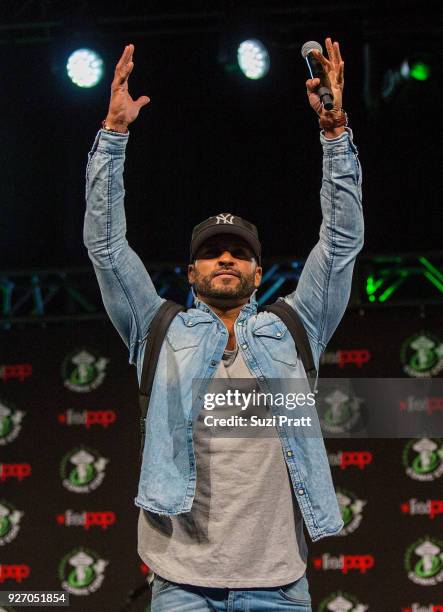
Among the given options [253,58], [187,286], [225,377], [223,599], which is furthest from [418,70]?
[223,599]

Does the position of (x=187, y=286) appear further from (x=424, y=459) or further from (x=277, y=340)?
(x=277, y=340)

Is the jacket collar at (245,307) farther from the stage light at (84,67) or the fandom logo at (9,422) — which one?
the fandom logo at (9,422)

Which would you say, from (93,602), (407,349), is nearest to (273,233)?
(407,349)

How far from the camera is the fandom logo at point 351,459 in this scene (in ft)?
21.2

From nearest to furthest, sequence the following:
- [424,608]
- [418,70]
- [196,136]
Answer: [418,70] → [424,608] → [196,136]

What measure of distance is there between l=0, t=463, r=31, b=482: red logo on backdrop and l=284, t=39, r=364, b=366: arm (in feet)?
14.2

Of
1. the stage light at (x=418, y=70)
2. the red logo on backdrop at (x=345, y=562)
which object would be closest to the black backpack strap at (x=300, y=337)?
the stage light at (x=418, y=70)

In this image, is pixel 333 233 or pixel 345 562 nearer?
pixel 333 233

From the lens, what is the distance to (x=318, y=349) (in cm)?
293

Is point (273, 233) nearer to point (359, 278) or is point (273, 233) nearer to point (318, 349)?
point (359, 278)

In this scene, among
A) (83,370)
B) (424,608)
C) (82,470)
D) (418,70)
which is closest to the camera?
(418,70)

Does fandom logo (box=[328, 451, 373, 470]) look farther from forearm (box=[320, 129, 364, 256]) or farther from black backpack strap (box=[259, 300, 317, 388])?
forearm (box=[320, 129, 364, 256])

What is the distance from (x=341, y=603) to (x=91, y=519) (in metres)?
1.80

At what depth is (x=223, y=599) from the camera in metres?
2.60
